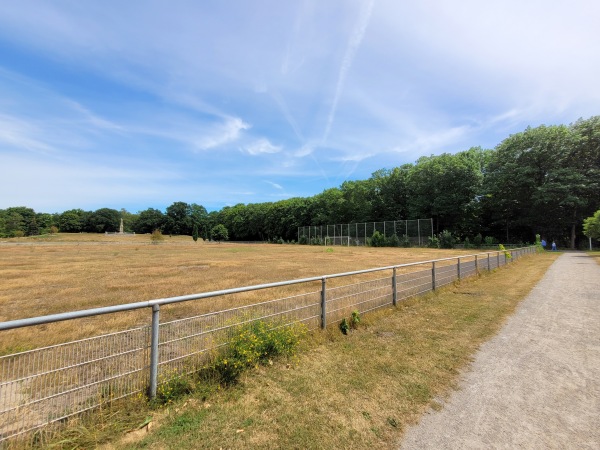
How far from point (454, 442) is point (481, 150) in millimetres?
66845

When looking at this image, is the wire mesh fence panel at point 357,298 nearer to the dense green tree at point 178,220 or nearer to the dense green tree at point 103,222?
the dense green tree at point 178,220

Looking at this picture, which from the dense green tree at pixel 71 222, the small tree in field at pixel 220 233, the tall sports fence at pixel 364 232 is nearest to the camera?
the tall sports fence at pixel 364 232

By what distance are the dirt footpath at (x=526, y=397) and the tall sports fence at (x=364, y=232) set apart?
4172 cm

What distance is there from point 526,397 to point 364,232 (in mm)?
52684

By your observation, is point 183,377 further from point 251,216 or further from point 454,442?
point 251,216

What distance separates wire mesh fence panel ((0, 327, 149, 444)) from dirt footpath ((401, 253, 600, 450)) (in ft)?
9.62

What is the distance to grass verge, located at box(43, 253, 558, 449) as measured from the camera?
268 centimetres

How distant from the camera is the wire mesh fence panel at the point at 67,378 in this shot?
254 cm

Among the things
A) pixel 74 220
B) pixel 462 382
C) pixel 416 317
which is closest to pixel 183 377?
pixel 462 382

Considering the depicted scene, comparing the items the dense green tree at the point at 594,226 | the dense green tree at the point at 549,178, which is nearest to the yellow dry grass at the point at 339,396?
the dense green tree at the point at 594,226

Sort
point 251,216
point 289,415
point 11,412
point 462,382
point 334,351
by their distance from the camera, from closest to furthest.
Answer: point 11,412
point 289,415
point 462,382
point 334,351
point 251,216

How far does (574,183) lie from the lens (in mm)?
39062

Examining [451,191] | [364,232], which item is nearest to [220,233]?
[364,232]

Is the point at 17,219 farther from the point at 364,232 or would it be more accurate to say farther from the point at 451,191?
the point at 451,191
